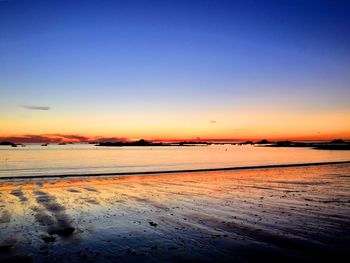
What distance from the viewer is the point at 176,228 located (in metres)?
11.1

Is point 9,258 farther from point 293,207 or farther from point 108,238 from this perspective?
point 293,207

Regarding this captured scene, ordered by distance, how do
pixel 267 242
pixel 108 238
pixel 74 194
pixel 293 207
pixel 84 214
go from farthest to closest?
pixel 74 194
pixel 293 207
pixel 84 214
pixel 108 238
pixel 267 242

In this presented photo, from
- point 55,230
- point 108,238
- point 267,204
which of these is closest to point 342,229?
point 267,204

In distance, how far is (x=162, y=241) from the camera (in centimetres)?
955

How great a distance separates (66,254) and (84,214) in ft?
17.8

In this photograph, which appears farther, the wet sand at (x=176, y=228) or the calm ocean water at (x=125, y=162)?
the calm ocean water at (x=125, y=162)

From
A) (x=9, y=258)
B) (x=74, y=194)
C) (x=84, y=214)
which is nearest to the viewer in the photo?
(x=9, y=258)

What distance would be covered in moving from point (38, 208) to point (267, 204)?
437 inches

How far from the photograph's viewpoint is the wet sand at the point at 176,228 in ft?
27.3

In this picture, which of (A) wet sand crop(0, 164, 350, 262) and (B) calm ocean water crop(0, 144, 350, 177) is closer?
(A) wet sand crop(0, 164, 350, 262)

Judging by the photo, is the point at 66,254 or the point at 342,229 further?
the point at 342,229

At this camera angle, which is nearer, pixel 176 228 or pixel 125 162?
pixel 176 228

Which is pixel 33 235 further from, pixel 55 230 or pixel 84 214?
pixel 84 214

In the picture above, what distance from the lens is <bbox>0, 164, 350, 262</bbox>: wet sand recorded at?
27.3 feet
